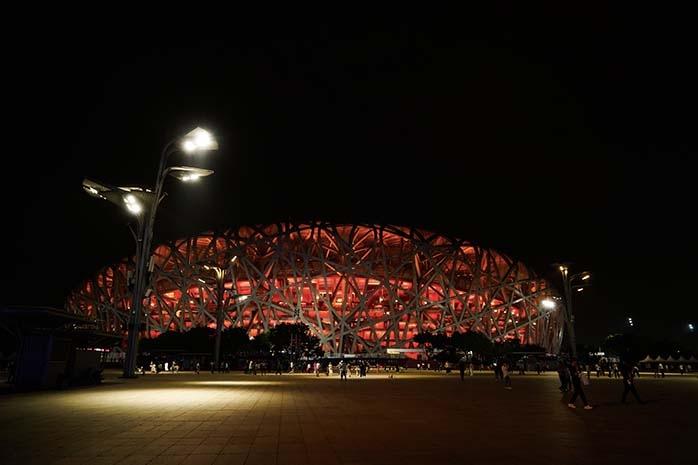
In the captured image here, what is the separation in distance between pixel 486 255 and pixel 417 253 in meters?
12.0

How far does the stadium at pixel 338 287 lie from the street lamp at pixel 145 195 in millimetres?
47872

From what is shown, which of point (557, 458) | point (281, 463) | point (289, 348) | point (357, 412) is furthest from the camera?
point (289, 348)

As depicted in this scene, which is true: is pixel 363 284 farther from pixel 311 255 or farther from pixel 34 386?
pixel 34 386

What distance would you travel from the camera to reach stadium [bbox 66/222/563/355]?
227ft

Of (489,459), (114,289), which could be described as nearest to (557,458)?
(489,459)

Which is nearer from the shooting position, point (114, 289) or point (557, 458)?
point (557, 458)

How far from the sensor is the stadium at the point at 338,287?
69.1m

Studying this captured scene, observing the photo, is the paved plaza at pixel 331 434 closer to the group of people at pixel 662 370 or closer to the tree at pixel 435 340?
the group of people at pixel 662 370

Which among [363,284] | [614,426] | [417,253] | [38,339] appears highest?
[417,253]

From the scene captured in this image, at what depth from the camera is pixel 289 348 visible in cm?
5566

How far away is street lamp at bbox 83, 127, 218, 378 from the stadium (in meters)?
47.9

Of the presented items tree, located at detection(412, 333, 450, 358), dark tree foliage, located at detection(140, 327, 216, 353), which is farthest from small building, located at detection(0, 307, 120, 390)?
tree, located at detection(412, 333, 450, 358)

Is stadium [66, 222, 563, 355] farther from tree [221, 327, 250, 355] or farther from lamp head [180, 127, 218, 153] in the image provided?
lamp head [180, 127, 218, 153]

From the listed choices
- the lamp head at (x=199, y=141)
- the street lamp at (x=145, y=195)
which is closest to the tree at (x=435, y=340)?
the street lamp at (x=145, y=195)
